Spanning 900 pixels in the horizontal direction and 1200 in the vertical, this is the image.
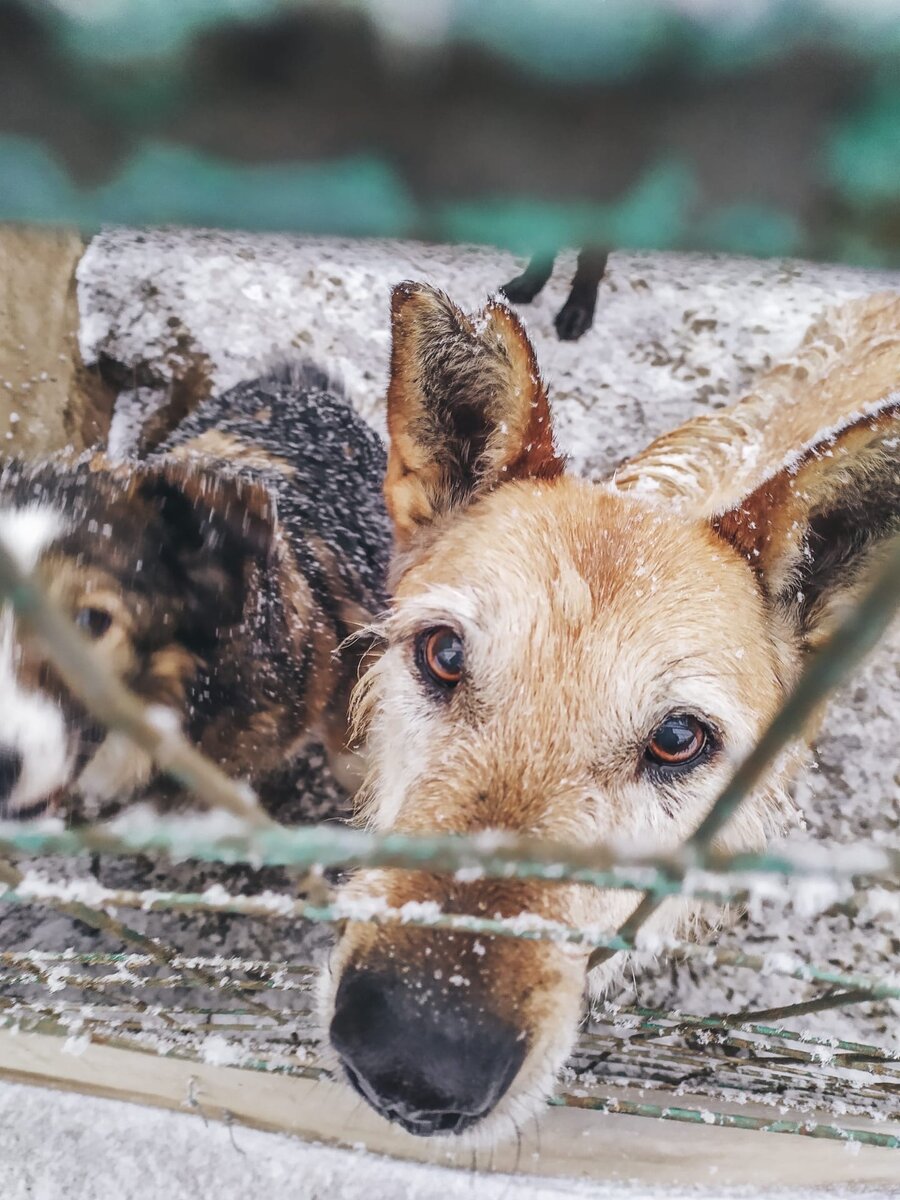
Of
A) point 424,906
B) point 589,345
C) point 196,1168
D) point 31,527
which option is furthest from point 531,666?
point 589,345

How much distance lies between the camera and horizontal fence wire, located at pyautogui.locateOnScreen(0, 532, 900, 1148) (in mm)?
776

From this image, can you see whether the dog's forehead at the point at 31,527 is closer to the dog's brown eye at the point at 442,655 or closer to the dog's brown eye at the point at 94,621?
the dog's brown eye at the point at 94,621

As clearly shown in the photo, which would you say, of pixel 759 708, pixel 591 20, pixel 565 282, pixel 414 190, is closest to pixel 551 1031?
pixel 759 708

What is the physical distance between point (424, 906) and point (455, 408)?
1.40 meters

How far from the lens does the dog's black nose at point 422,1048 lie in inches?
55.3

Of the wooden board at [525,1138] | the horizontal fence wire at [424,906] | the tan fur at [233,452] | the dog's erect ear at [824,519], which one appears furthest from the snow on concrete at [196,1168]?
the tan fur at [233,452]

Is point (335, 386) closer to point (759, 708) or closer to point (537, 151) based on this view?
point (759, 708)

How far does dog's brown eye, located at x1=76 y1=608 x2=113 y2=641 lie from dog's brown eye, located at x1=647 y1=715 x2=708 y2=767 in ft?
5.83

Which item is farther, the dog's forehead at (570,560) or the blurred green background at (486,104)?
the dog's forehead at (570,560)

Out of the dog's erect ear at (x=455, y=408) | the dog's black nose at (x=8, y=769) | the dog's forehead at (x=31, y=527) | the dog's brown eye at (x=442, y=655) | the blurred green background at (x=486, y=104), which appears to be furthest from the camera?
the dog's forehead at (x=31, y=527)

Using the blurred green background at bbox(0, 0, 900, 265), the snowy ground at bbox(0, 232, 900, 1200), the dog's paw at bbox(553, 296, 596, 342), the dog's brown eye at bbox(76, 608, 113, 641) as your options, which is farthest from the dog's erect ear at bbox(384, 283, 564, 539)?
the dog's paw at bbox(553, 296, 596, 342)

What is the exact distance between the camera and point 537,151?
76 cm

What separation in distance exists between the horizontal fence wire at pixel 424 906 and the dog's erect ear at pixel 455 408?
40.5 inches

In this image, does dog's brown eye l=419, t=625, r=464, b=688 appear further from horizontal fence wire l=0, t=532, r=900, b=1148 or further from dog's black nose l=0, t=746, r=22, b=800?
dog's black nose l=0, t=746, r=22, b=800
